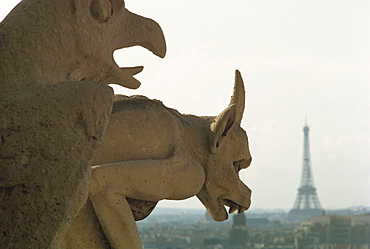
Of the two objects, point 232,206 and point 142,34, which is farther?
point 232,206

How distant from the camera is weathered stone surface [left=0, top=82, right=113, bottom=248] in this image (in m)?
Result: 3.48

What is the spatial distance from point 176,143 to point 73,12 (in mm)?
974

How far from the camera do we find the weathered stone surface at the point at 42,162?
3.48 meters

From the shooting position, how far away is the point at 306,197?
81.6 meters

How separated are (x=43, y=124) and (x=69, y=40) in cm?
95

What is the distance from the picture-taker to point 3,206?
3.49m

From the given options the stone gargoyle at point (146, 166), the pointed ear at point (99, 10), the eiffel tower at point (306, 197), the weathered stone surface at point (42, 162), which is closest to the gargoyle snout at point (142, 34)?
the pointed ear at point (99, 10)

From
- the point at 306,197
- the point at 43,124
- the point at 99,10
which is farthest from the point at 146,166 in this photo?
the point at 306,197

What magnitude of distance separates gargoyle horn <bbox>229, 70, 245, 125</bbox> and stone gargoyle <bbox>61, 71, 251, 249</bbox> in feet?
0.47

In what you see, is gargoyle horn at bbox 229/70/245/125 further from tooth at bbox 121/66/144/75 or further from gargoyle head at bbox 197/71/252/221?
tooth at bbox 121/66/144/75

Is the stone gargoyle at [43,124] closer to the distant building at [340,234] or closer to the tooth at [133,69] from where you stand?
the tooth at [133,69]

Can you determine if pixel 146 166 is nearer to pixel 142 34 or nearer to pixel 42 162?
pixel 142 34

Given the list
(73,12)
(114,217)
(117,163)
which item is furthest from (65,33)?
(114,217)

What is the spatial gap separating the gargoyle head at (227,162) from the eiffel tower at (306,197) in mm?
70820
